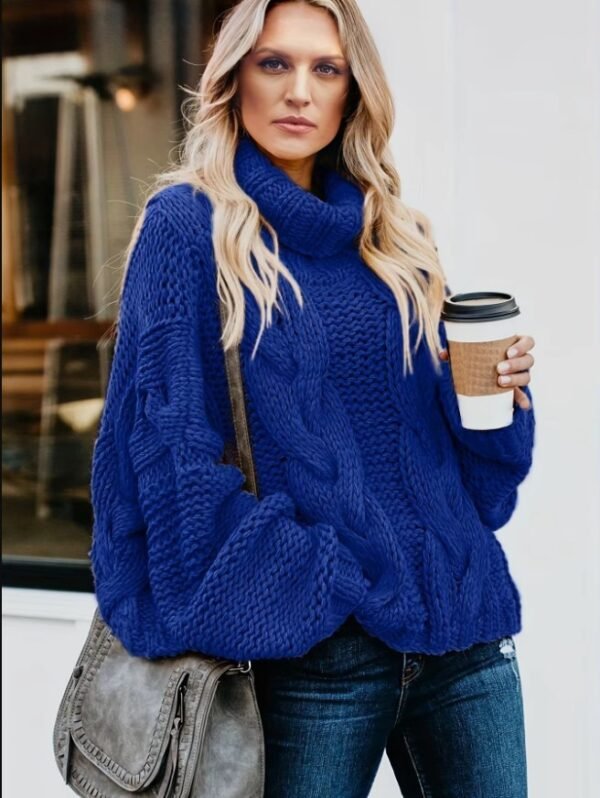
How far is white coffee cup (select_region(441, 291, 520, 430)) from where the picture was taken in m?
1.56

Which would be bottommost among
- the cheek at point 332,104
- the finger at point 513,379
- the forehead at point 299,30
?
the finger at point 513,379

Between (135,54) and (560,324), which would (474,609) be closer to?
(560,324)

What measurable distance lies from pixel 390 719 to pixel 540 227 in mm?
1312

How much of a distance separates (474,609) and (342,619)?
22 cm

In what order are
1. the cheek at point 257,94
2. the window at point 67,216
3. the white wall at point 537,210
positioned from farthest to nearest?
the window at point 67,216 → the white wall at point 537,210 → the cheek at point 257,94

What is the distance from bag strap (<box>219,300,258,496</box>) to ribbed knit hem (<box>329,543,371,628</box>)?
0.16 metres

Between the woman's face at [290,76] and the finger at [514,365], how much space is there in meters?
0.46

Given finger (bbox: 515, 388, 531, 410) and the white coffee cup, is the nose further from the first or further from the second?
finger (bbox: 515, 388, 531, 410)

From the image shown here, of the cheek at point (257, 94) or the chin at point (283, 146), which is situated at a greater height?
the cheek at point (257, 94)

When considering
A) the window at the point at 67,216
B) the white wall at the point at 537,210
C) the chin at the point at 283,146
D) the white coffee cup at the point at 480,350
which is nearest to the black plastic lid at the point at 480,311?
the white coffee cup at the point at 480,350

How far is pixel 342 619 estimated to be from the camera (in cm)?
154

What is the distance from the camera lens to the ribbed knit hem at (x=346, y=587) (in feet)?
4.95

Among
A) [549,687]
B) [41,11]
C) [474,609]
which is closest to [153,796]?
[474,609]

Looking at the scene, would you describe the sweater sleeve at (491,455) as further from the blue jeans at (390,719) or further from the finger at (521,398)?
the blue jeans at (390,719)
